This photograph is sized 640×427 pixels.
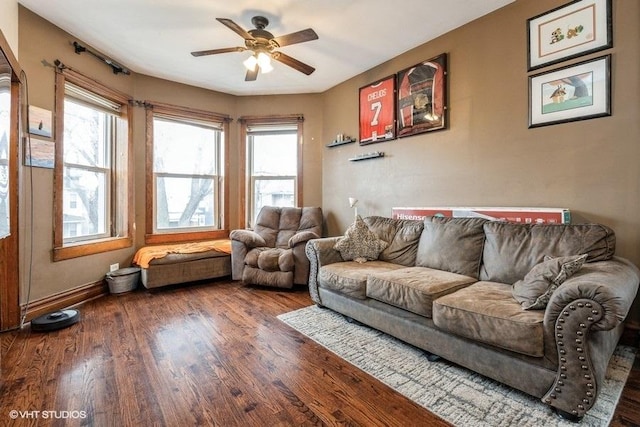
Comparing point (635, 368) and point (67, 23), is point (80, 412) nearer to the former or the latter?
point (635, 368)

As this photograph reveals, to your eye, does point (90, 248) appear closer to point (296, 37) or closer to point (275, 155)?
point (275, 155)

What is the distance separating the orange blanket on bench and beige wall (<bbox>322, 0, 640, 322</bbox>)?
6.97 feet

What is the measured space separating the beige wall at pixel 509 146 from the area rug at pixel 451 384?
108cm

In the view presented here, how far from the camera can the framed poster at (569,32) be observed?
85.4 inches

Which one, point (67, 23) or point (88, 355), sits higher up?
point (67, 23)

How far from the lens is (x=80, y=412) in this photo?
1548 mm

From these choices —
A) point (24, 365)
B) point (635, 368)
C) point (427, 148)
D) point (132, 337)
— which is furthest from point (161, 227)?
point (635, 368)

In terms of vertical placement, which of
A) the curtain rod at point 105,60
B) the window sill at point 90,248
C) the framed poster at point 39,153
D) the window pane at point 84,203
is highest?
the curtain rod at point 105,60

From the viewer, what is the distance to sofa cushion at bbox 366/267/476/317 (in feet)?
6.66

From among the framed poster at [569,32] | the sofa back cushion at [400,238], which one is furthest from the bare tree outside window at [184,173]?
the framed poster at [569,32]

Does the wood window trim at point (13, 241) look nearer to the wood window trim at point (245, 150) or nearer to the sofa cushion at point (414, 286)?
the wood window trim at point (245, 150)

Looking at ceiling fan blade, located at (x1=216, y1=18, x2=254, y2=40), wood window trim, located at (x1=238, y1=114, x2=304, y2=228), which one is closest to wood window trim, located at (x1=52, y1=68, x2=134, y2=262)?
wood window trim, located at (x1=238, y1=114, x2=304, y2=228)

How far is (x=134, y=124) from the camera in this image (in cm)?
397

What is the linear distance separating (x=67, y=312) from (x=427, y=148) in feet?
12.9
